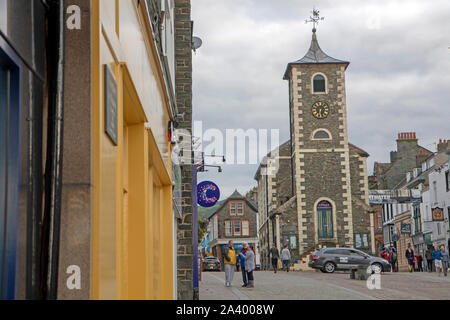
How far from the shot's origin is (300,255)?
180ft

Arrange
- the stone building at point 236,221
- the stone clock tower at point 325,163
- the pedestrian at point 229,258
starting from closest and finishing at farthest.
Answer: the pedestrian at point 229,258, the stone clock tower at point 325,163, the stone building at point 236,221

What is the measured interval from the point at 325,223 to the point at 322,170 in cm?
475

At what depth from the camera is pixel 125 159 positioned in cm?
553

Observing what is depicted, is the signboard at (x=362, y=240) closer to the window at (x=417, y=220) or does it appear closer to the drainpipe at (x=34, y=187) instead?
the window at (x=417, y=220)

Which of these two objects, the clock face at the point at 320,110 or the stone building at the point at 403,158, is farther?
the stone building at the point at 403,158

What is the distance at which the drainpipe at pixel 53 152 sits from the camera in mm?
2877

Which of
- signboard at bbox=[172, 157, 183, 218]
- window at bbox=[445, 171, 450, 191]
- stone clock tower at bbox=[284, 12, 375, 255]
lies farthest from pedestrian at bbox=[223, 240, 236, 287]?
stone clock tower at bbox=[284, 12, 375, 255]

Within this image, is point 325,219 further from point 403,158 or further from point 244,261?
point 244,261

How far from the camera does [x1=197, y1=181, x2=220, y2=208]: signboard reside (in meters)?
19.6

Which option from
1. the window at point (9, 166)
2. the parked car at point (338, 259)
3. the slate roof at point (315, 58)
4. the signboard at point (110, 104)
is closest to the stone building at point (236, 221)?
the slate roof at point (315, 58)

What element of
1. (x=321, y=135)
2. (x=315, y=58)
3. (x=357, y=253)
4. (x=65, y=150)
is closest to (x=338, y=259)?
(x=357, y=253)

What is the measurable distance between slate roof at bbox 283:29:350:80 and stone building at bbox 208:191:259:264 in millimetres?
29691

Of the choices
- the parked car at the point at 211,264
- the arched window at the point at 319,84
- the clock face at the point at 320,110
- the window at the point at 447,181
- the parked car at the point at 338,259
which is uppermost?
the arched window at the point at 319,84
